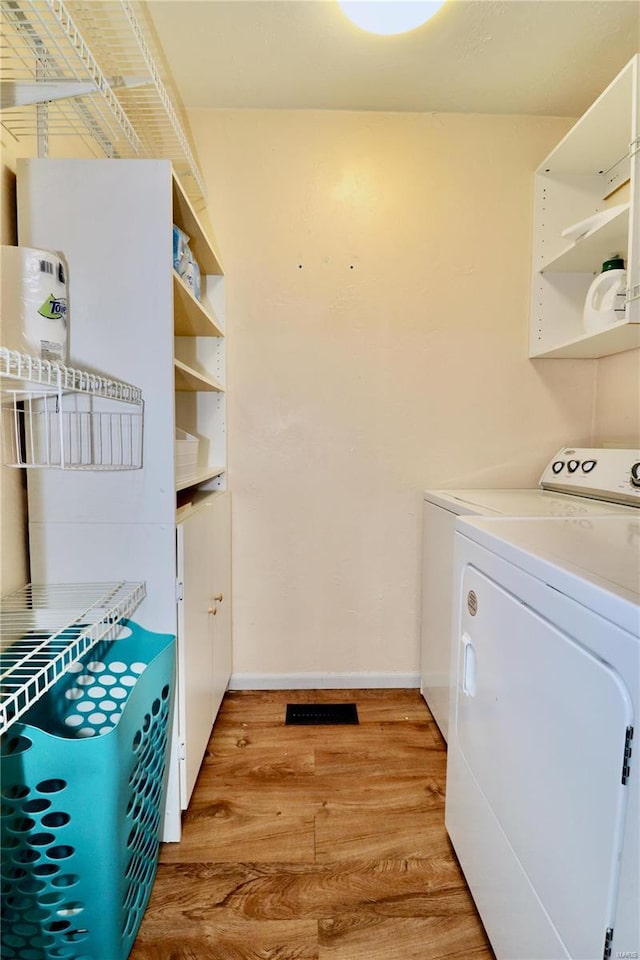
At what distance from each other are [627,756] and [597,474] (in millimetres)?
1261

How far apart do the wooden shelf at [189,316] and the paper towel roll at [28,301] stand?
0.31 m

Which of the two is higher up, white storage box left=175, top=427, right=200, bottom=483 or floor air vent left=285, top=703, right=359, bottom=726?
white storage box left=175, top=427, right=200, bottom=483

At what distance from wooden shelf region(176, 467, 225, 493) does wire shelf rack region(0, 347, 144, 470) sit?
0.53 feet

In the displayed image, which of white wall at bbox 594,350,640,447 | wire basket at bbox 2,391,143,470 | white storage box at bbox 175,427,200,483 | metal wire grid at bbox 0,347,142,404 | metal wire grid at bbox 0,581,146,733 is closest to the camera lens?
metal wire grid at bbox 0,347,142,404

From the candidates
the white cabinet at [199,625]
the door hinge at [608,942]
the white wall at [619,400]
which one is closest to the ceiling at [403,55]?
the white wall at [619,400]

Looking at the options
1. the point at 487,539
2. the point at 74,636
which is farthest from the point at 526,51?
the point at 74,636

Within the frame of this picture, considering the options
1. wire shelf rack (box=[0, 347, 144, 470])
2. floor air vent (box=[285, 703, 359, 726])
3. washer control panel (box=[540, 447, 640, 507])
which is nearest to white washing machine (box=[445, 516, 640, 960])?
washer control panel (box=[540, 447, 640, 507])

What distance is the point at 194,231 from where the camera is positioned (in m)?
1.45

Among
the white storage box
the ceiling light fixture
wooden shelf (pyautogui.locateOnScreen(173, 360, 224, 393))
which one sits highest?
the ceiling light fixture

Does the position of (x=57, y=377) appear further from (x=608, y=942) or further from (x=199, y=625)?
(x=608, y=942)

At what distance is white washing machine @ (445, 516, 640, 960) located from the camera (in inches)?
21.9

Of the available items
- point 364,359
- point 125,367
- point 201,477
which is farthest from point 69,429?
point 364,359

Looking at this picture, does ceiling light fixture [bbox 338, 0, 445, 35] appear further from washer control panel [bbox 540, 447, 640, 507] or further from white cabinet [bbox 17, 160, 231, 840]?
washer control panel [bbox 540, 447, 640, 507]

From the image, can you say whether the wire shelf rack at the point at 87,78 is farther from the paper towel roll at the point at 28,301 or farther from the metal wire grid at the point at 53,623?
the metal wire grid at the point at 53,623
